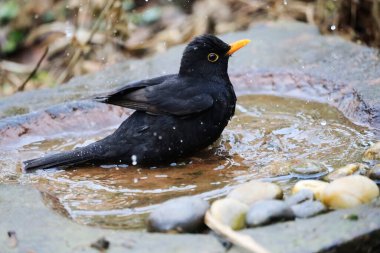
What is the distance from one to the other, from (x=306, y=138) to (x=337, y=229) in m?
1.94

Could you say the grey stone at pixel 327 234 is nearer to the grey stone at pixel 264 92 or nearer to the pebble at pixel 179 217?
the grey stone at pixel 264 92

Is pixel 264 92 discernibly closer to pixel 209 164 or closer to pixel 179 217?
pixel 209 164

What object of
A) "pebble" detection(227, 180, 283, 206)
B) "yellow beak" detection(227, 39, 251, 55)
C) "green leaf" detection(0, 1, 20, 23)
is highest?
"green leaf" detection(0, 1, 20, 23)

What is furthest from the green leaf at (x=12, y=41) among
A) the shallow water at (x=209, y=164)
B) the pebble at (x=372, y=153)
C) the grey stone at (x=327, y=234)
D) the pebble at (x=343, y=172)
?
the grey stone at (x=327, y=234)

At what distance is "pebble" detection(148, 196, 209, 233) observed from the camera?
3.18m

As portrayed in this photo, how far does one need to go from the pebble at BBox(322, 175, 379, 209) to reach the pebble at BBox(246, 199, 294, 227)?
25 cm

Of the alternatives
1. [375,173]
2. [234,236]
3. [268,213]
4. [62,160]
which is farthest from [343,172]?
[62,160]

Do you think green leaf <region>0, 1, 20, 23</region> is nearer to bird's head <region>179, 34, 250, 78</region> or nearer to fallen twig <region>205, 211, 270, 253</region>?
bird's head <region>179, 34, 250, 78</region>

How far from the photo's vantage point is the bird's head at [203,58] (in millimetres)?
4898

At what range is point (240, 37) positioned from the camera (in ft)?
22.8

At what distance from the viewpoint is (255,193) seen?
3443 mm

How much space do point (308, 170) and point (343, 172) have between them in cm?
27

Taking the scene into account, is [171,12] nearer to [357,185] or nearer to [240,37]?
[240,37]

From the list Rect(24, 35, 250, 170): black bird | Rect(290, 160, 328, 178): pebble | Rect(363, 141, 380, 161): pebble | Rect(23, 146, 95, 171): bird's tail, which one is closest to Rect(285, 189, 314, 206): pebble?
Rect(290, 160, 328, 178): pebble
